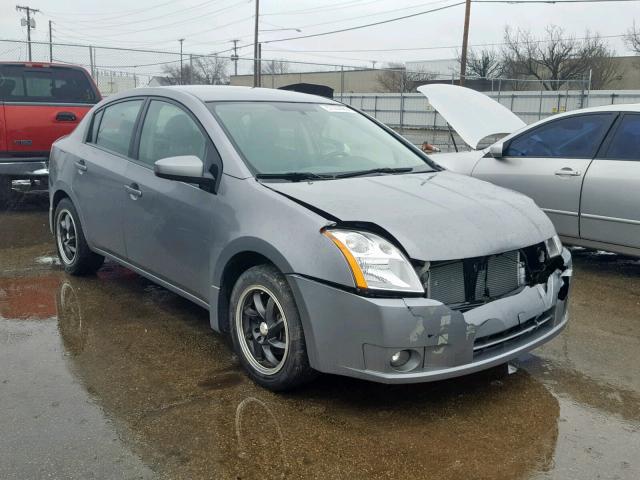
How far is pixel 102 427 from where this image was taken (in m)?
3.10

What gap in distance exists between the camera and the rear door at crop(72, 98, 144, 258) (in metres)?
4.74

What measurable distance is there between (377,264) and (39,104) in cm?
704

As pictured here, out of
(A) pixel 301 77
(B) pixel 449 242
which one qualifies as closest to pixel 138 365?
(B) pixel 449 242

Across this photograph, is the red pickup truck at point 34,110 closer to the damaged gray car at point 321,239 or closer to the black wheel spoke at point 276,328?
the damaged gray car at point 321,239

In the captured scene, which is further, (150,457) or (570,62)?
(570,62)

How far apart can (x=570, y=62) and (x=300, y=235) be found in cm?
5331

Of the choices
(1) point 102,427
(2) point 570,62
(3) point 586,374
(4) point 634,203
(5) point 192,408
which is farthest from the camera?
(2) point 570,62

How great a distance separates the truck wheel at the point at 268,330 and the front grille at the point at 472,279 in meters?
0.71

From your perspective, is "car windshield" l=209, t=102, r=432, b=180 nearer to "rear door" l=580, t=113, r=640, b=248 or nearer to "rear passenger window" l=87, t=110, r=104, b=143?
"rear passenger window" l=87, t=110, r=104, b=143

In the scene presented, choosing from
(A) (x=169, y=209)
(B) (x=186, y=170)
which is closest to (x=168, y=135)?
(A) (x=169, y=209)

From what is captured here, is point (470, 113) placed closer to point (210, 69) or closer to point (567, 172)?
point (567, 172)

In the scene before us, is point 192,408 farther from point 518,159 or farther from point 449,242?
point 518,159

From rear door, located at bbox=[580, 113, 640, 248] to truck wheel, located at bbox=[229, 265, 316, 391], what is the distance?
11.9 ft

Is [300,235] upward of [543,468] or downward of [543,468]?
upward
